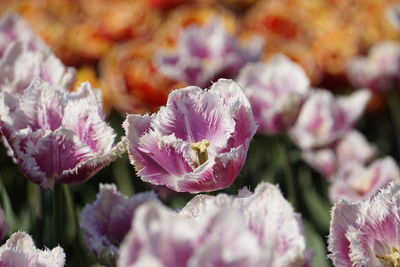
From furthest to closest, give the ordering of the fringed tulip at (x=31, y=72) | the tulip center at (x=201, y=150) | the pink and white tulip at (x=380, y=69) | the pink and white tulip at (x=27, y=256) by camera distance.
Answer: the pink and white tulip at (x=380, y=69) < the fringed tulip at (x=31, y=72) < the tulip center at (x=201, y=150) < the pink and white tulip at (x=27, y=256)

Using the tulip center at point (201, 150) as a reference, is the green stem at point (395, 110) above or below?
below

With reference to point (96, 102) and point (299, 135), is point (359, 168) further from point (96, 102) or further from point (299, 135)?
point (96, 102)

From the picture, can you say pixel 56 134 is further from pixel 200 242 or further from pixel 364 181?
pixel 364 181

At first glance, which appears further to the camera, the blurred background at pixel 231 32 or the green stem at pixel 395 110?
the green stem at pixel 395 110

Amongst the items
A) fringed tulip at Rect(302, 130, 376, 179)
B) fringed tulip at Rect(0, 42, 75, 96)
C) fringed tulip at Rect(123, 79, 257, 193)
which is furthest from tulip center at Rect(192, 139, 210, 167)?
fringed tulip at Rect(302, 130, 376, 179)

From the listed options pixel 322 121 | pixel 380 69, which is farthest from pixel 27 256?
pixel 380 69

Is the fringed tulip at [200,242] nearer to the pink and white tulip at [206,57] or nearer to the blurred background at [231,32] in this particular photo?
the blurred background at [231,32]

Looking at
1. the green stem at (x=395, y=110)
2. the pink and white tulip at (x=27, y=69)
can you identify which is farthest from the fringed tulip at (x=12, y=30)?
the green stem at (x=395, y=110)
